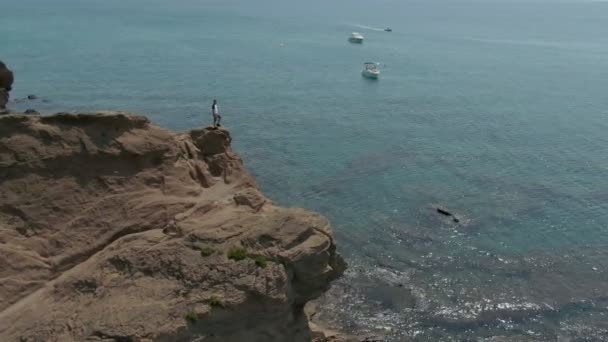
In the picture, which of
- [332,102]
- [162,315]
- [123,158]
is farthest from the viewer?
[332,102]

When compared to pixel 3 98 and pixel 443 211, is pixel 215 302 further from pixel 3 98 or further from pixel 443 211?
pixel 443 211

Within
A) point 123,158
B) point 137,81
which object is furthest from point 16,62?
point 123,158

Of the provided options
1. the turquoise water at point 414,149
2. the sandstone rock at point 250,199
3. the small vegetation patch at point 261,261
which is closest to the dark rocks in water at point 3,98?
the turquoise water at point 414,149

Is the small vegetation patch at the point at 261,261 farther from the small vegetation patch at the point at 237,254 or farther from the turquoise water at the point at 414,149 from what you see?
the turquoise water at the point at 414,149

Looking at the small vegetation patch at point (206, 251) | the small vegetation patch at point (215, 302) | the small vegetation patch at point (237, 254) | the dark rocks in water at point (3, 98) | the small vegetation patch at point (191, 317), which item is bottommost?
the small vegetation patch at point (191, 317)

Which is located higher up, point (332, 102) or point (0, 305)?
point (0, 305)

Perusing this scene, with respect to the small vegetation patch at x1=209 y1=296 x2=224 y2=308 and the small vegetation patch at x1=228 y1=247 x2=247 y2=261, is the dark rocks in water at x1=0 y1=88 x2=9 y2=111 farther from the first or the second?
the small vegetation patch at x1=209 y1=296 x2=224 y2=308

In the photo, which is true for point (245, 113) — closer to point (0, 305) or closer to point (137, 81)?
point (137, 81)
